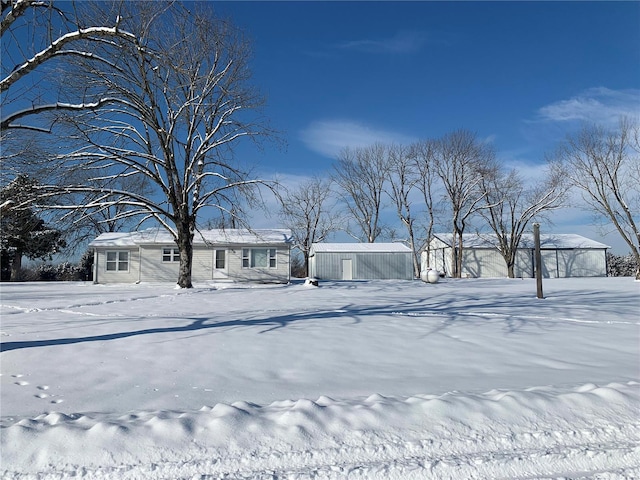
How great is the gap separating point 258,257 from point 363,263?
8916mm

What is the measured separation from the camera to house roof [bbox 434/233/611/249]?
38.5 meters

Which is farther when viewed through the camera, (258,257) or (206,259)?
(206,259)

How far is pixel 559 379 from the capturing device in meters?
4.54

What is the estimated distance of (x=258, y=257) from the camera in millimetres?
26062

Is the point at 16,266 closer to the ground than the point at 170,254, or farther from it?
closer to the ground

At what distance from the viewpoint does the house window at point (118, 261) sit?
26.6 m

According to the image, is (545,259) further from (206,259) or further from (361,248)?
(206,259)

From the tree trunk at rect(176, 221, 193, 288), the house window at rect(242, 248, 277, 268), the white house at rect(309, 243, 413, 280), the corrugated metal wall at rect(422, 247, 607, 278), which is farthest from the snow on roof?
the tree trunk at rect(176, 221, 193, 288)

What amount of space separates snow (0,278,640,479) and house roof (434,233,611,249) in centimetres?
3236

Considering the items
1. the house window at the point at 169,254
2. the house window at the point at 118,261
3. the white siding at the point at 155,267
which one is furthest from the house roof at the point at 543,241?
the house window at the point at 118,261

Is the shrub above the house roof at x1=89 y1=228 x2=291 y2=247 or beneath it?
beneath

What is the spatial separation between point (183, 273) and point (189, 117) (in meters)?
6.97

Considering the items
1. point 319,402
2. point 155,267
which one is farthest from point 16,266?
point 319,402

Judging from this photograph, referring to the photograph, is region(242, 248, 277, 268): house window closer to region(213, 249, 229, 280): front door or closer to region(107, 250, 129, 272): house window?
region(213, 249, 229, 280): front door
